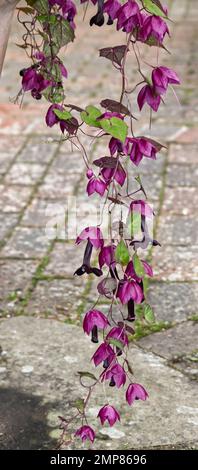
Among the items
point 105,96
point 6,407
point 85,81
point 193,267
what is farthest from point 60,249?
point 85,81

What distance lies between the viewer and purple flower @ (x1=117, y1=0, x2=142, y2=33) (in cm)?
196

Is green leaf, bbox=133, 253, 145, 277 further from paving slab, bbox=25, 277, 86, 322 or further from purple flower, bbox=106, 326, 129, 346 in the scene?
paving slab, bbox=25, 277, 86, 322

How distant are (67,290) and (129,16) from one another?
1996 mm

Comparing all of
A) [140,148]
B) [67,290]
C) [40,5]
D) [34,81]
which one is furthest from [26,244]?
[140,148]

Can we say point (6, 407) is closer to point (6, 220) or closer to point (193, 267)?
point (193, 267)

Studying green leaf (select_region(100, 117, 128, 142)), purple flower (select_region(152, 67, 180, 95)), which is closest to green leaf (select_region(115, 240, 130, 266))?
green leaf (select_region(100, 117, 128, 142))

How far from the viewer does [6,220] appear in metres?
4.54

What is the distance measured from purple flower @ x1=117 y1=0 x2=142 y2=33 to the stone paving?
686 millimetres

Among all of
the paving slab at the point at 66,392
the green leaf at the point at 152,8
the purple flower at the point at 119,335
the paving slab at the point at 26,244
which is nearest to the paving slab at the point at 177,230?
the paving slab at the point at 26,244

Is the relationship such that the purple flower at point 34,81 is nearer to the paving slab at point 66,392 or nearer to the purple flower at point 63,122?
the purple flower at point 63,122

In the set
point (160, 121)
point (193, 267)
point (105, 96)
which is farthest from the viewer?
point (105, 96)

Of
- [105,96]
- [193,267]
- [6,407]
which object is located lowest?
[6,407]

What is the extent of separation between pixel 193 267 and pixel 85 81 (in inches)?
134

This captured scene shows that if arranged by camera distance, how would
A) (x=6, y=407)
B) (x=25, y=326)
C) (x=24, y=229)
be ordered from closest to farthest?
1. (x=6, y=407)
2. (x=25, y=326)
3. (x=24, y=229)
